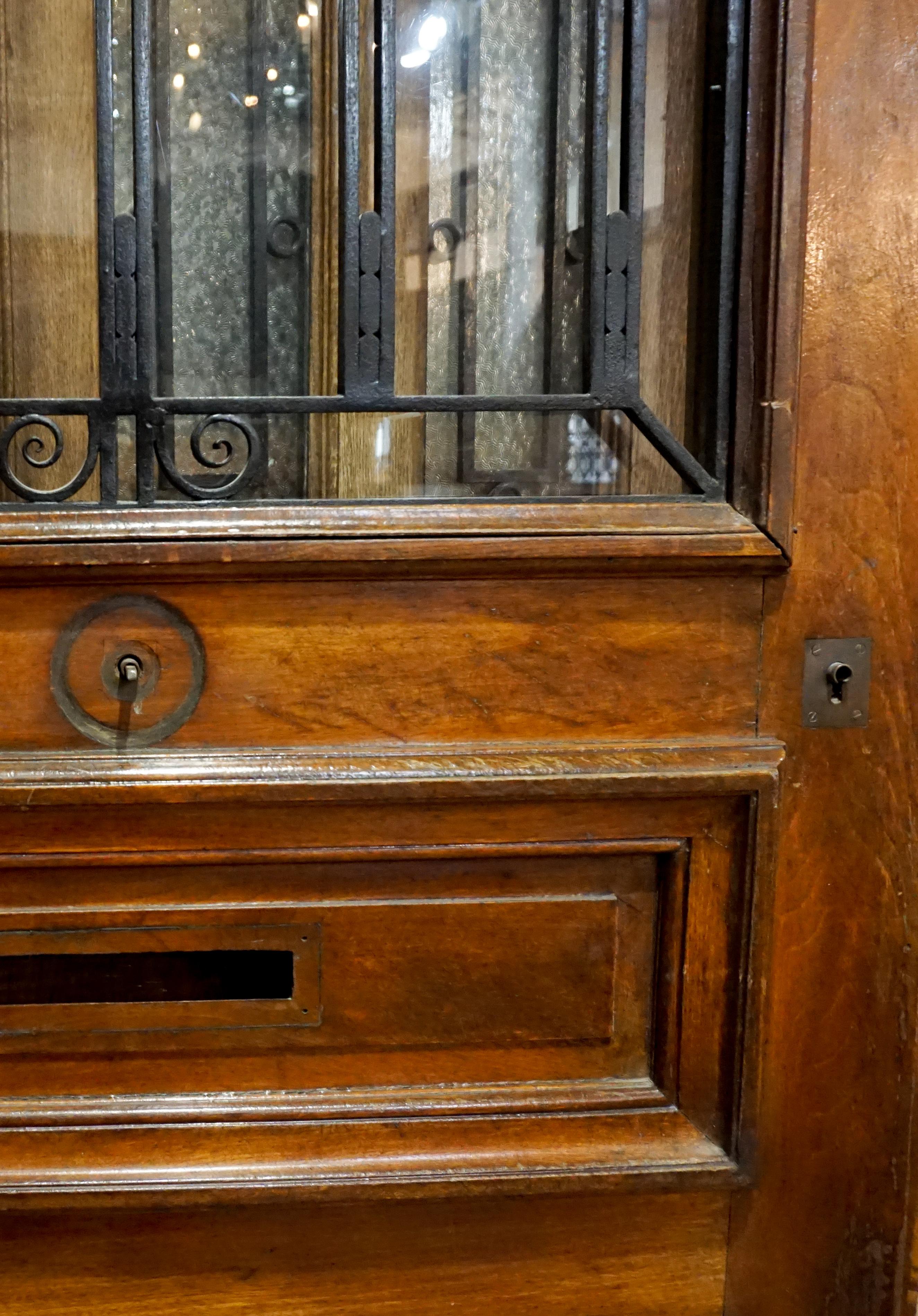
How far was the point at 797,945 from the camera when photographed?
103cm

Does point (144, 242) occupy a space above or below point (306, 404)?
above

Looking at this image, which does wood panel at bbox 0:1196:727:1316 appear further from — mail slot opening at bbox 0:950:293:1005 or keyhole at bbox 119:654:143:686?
keyhole at bbox 119:654:143:686

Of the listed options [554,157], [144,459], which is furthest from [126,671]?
[554,157]

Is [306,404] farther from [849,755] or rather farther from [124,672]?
[849,755]

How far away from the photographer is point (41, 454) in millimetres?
964

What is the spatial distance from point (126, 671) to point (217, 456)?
0.19 metres

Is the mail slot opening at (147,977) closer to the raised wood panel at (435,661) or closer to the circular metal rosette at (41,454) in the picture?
the raised wood panel at (435,661)

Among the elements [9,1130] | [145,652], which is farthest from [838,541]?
[9,1130]

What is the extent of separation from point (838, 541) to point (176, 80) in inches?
25.2

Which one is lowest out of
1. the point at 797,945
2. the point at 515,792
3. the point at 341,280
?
the point at 797,945

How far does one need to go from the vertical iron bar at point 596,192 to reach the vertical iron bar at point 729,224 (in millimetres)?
85

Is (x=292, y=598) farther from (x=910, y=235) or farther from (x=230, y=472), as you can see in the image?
(x=910, y=235)

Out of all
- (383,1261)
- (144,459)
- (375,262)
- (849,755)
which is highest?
(375,262)

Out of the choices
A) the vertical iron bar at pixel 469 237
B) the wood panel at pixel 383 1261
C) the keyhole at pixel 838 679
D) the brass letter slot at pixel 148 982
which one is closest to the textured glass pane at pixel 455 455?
the vertical iron bar at pixel 469 237
